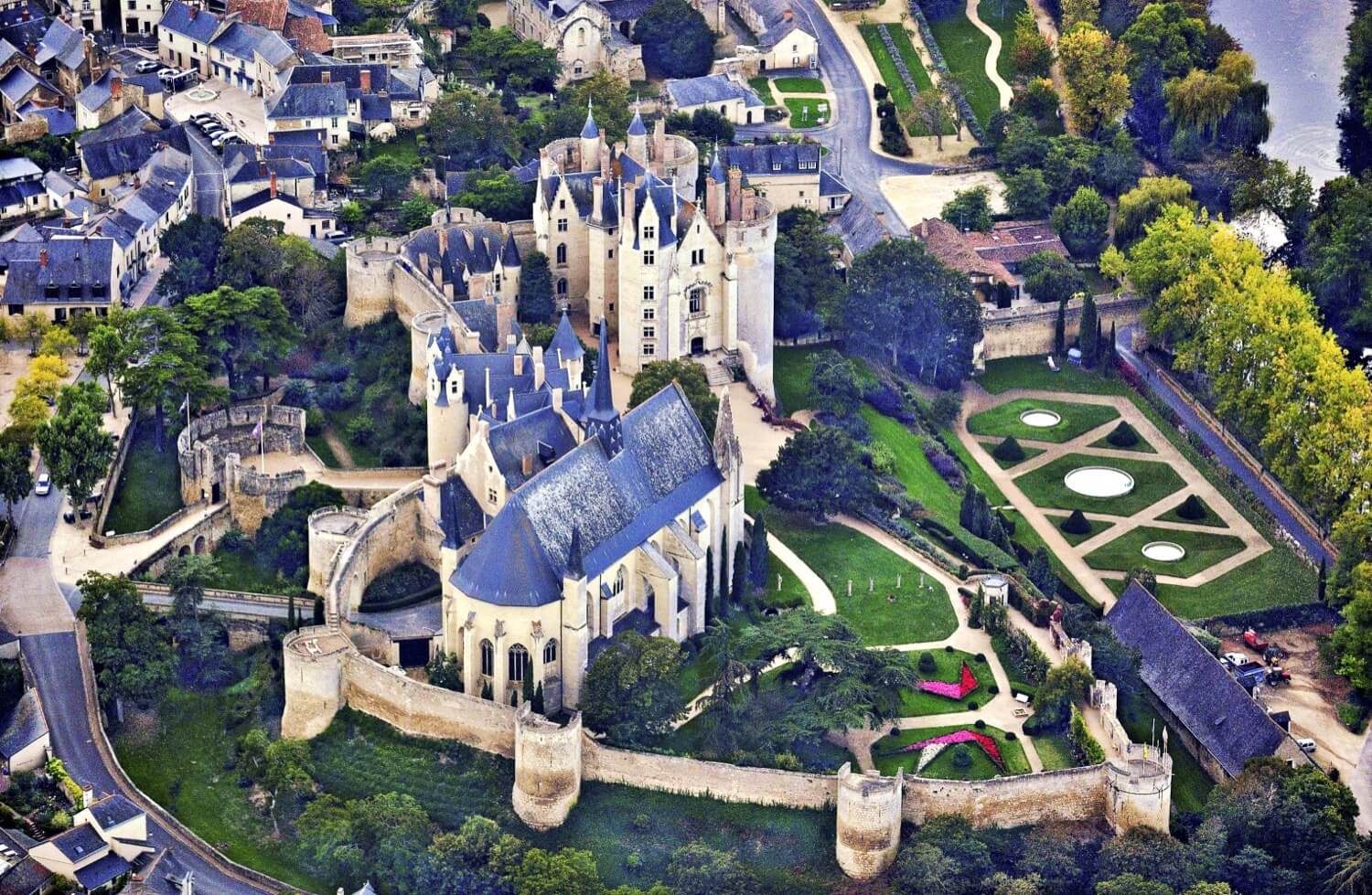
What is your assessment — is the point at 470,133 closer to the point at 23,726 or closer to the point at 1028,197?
the point at 1028,197

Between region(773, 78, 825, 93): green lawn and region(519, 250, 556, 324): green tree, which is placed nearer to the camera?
region(519, 250, 556, 324): green tree

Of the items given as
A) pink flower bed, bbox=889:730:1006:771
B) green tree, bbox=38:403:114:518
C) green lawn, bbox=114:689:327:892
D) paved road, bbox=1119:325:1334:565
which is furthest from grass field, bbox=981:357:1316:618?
green tree, bbox=38:403:114:518

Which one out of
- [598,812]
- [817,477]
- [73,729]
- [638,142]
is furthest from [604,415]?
[638,142]

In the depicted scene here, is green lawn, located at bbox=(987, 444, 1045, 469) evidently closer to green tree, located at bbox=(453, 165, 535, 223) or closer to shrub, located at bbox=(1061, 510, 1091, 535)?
shrub, located at bbox=(1061, 510, 1091, 535)

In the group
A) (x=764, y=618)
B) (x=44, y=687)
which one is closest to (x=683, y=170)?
(x=764, y=618)

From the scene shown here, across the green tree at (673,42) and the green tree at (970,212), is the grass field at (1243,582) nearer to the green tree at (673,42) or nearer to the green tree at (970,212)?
the green tree at (970,212)

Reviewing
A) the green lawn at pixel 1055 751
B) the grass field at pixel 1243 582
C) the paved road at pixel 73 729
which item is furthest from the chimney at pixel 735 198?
the paved road at pixel 73 729
